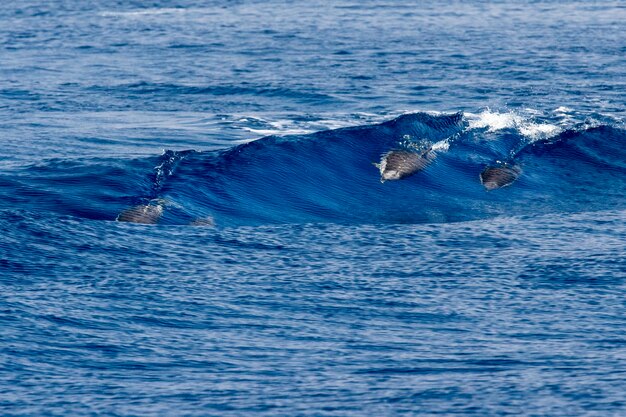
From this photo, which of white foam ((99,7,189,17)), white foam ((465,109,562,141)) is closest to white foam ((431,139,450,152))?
white foam ((465,109,562,141))

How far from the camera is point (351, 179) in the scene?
1524 inches

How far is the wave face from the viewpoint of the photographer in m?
34.8

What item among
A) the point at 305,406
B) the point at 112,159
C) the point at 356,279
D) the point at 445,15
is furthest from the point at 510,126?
the point at 445,15

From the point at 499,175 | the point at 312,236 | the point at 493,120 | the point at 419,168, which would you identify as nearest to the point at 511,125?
the point at 493,120

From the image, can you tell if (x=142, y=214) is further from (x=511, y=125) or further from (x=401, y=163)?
(x=511, y=125)

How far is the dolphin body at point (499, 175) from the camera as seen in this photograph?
38.8 meters

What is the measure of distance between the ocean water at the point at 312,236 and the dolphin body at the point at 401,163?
34 centimetres

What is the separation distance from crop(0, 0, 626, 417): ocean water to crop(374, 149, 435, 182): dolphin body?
1.11 feet

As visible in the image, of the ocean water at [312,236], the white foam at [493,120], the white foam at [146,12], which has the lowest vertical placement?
the ocean water at [312,236]

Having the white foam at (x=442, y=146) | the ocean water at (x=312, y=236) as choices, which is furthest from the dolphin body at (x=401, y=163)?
the white foam at (x=442, y=146)

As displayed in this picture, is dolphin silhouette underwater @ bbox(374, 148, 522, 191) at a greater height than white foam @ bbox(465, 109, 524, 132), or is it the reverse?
white foam @ bbox(465, 109, 524, 132)

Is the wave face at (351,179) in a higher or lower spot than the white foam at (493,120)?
lower

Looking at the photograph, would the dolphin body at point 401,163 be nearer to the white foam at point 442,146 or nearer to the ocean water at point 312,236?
the ocean water at point 312,236

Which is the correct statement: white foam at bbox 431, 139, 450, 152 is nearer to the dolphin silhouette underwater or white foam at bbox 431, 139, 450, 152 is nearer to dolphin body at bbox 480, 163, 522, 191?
the dolphin silhouette underwater
